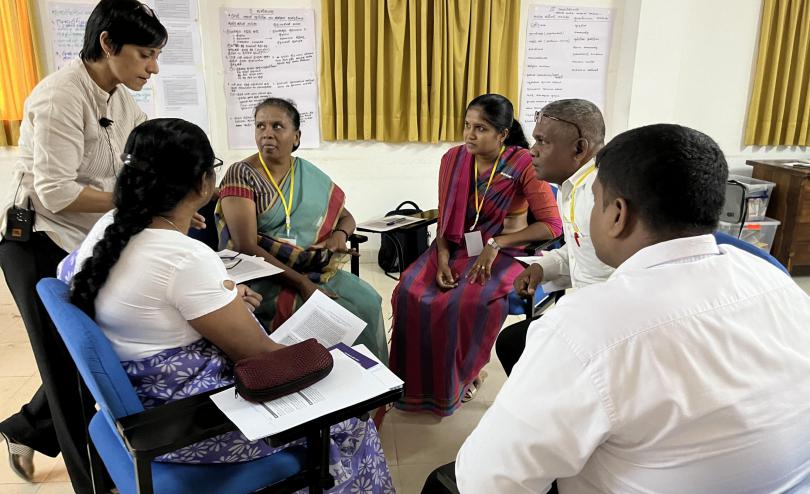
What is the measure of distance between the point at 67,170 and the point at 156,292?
717 millimetres

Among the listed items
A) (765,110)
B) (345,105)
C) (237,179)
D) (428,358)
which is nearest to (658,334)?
(428,358)

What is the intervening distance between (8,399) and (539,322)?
2.49 metres

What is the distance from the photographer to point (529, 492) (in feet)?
2.51

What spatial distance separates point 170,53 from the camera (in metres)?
3.73

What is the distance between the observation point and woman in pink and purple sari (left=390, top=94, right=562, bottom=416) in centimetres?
226

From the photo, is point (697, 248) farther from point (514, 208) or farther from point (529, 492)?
point (514, 208)

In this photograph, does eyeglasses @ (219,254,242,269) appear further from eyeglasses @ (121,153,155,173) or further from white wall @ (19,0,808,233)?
white wall @ (19,0,808,233)

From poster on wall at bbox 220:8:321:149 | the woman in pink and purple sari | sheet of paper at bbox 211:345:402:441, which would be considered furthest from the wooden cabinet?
sheet of paper at bbox 211:345:402:441

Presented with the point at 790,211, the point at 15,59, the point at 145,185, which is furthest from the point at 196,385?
the point at 790,211

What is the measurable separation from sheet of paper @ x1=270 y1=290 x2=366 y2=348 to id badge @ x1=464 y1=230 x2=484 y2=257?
0.91m

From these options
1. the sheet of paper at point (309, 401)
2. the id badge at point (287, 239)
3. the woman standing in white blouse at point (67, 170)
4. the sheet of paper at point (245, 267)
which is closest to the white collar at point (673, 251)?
the sheet of paper at point (309, 401)

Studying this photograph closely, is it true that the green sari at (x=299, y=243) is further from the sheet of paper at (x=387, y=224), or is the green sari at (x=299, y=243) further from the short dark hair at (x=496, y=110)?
the short dark hair at (x=496, y=110)

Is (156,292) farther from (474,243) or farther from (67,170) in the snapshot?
(474,243)

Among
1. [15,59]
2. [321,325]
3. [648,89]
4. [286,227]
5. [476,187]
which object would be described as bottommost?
[321,325]
